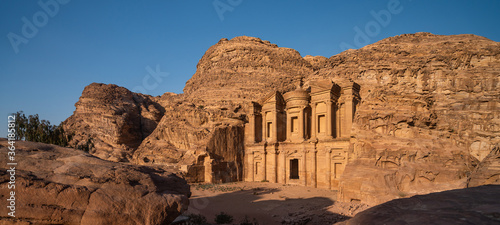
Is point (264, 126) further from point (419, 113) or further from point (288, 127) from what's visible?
point (419, 113)

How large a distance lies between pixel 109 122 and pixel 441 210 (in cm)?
4902

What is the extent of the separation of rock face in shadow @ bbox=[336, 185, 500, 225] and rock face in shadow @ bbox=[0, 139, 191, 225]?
209 inches

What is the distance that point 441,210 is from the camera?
11.1 ft

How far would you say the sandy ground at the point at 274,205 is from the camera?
15891 mm

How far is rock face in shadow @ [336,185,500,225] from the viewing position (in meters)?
3.01

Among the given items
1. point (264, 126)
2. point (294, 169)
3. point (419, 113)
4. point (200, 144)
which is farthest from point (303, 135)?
point (419, 113)

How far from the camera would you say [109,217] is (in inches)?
256

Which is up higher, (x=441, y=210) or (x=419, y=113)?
(x=419, y=113)

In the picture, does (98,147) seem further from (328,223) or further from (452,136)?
(452,136)

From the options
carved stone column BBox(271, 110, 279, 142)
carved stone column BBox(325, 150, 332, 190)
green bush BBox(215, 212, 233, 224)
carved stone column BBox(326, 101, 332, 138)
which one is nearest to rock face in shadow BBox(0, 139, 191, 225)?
green bush BBox(215, 212, 233, 224)

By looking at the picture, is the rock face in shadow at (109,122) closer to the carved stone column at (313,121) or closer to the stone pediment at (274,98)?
the stone pediment at (274,98)

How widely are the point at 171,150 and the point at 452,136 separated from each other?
1070 inches

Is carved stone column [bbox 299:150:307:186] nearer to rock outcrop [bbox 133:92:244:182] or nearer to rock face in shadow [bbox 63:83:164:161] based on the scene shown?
rock outcrop [bbox 133:92:244:182]

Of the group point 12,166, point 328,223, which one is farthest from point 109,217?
point 328,223
